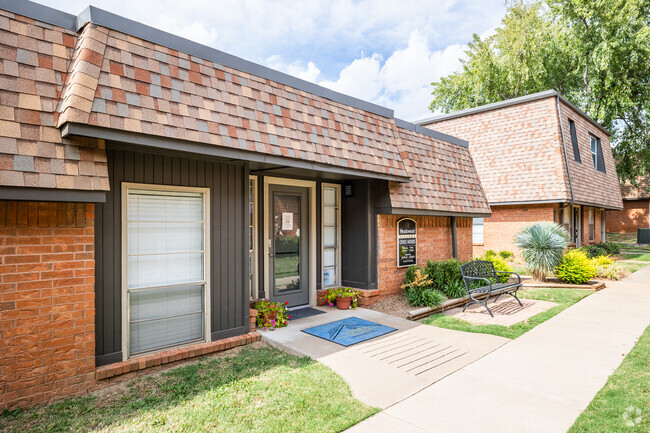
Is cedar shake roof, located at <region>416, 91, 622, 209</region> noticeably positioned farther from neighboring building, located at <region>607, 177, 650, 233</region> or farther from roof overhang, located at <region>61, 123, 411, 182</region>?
neighboring building, located at <region>607, 177, 650, 233</region>

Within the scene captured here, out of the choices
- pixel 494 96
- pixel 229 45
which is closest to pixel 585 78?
pixel 494 96

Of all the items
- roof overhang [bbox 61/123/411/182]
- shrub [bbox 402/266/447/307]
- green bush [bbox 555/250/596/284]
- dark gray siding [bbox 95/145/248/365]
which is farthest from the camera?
green bush [bbox 555/250/596/284]

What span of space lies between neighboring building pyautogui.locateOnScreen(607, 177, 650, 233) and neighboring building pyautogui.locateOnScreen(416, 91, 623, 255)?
16563 mm

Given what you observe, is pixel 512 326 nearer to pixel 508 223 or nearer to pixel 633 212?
pixel 508 223

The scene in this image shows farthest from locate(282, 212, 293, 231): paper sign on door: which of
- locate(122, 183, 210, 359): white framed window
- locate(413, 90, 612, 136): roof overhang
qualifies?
locate(413, 90, 612, 136): roof overhang

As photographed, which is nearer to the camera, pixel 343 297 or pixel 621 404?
pixel 621 404

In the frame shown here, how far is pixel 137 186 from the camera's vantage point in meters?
4.57

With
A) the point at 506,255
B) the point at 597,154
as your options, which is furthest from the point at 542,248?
the point at 597,154

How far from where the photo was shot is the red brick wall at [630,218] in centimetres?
2970

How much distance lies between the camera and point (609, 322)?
22.2ft

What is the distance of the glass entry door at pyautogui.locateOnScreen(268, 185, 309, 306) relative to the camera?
275 inches

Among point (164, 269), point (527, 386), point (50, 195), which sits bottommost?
point (527, 386)

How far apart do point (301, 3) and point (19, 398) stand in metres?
9.52

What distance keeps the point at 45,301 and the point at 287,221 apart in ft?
13.7
